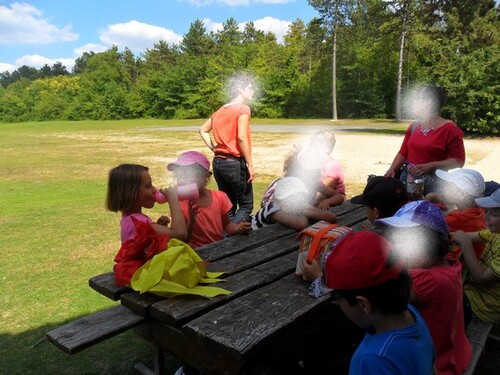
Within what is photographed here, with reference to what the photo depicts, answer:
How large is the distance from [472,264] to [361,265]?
1583 millimetres

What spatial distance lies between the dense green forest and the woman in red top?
16.9 meters

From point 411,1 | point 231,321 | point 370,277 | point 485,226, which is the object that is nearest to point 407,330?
point 370,277

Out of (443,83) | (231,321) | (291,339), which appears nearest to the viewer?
(231,321)

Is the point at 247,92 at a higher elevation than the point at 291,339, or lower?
higher

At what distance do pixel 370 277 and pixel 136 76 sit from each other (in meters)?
73.8

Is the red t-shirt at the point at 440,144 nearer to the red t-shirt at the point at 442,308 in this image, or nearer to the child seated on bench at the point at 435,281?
the child seated on bench at the point at 435,281

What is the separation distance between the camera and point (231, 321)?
195 centimetres

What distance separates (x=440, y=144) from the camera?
3.90 meters

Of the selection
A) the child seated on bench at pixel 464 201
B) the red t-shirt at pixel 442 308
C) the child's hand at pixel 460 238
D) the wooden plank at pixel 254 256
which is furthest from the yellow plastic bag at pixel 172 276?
the child seated on bench at pixel 464 201

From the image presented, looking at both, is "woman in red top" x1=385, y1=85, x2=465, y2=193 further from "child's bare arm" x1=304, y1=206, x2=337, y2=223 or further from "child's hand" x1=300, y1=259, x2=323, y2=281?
"child's hand" x1=300, y1=259, x2=323, y2=281

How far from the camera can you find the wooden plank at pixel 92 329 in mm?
2055

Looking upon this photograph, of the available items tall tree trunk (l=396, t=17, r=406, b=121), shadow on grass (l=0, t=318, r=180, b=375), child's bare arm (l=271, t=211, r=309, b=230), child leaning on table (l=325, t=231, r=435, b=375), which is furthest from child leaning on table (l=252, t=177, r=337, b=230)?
tall tree trunk (l=396, t=17, r=406, b=121)

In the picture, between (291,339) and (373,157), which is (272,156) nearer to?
(373,157)

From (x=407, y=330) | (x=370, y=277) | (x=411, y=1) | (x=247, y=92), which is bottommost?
(x=407, y=330)
